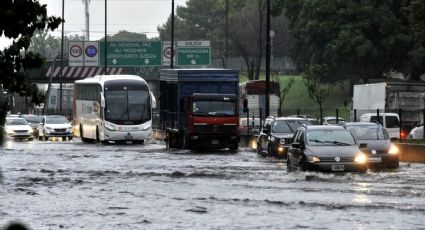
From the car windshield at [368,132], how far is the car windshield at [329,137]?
365cm

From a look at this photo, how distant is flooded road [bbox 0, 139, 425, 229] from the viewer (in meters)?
17.4

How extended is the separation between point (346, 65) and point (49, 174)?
59500 mm

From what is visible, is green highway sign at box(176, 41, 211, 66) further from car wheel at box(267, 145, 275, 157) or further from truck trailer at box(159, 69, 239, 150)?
car wheel at box(267, 145, 275, 157)

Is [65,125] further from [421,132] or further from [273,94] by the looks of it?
[421,132]

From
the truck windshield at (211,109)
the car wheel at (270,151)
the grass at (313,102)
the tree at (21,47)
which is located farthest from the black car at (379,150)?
the grass at (313,102)

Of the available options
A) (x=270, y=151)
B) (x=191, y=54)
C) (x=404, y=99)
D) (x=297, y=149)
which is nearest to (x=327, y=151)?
(x=297, y=149)

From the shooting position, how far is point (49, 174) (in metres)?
30.6

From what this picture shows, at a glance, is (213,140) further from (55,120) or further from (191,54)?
(191,54)

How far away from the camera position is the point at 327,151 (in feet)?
91.6

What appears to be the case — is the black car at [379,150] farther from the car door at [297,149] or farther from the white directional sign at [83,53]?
the white directional sign at [83,53]

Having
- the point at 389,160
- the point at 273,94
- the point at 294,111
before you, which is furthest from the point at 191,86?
the point at 294,111

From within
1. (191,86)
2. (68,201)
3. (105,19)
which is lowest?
(68,201)

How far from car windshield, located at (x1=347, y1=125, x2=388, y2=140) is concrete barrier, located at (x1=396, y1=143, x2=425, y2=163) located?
3.09m

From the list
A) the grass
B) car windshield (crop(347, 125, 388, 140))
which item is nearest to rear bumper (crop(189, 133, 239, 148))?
car windshield (crop(347, 125, 388, 140))
